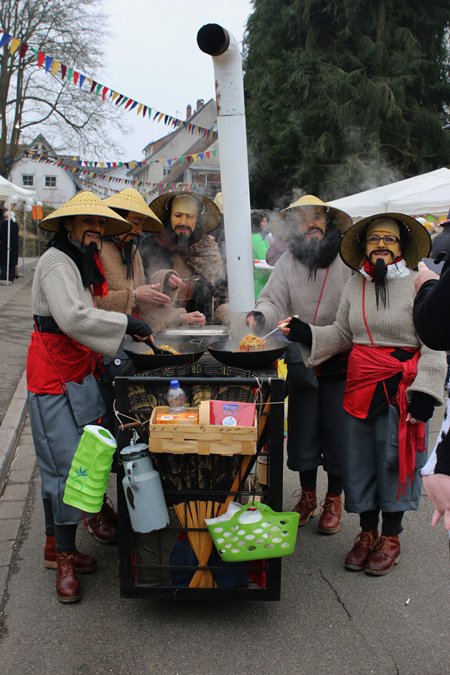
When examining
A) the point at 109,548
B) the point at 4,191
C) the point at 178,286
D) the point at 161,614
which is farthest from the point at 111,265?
the point at 4,191

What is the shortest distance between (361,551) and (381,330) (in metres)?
1.19

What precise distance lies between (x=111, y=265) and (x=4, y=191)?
37.3 feet

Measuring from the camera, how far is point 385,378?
3109 millimetres

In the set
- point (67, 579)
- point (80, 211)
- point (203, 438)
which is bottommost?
point (67, 579)

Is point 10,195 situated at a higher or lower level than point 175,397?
higher

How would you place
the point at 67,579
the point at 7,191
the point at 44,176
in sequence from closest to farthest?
the point at 67,579 < the point at 7,191 < the point at 44,176

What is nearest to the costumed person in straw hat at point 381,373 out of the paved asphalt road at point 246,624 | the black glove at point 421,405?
the black glove at point 421,405

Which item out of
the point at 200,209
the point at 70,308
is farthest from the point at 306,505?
the point at 200,209

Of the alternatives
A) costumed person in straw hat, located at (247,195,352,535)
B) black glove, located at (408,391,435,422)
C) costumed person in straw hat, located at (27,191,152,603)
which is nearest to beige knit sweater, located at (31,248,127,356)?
costumed person in straw hat, located at (27,191,152,603)

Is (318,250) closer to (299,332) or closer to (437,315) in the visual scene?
(299,332)

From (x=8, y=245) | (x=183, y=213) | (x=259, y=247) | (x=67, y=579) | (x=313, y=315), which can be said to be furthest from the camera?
(x=8, y=245)

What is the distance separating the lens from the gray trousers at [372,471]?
316cm

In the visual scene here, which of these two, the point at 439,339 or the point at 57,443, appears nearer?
the point at 439,339

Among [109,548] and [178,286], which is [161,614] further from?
[178,286]
